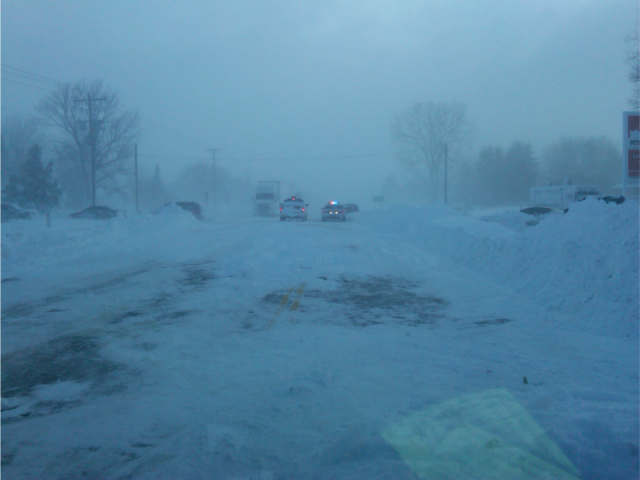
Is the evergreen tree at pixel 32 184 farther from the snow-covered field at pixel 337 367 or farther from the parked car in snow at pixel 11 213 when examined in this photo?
the snow-covered field at pixel 337 367

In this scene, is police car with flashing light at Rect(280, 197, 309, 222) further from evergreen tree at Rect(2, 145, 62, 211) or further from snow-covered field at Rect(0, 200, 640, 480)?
evergreen tree at Rect(2, 145, 62, 211)

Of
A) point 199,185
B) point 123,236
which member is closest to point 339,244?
point 123,236

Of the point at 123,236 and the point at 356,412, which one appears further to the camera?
the point at 123,236

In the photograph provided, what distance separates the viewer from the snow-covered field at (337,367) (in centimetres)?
409

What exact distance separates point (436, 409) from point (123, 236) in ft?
68.3

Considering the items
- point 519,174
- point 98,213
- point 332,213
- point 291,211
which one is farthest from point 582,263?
point 519,174

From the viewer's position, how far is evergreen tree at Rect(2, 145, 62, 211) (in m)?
56.2

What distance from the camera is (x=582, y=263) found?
10039mm

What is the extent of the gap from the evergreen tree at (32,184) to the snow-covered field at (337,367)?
4828 centimetres

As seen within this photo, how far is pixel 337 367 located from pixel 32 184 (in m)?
59.2

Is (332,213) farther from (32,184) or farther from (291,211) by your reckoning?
(32,184)

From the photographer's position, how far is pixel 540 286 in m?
10.7

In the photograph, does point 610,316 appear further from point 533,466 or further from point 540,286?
point 533,466

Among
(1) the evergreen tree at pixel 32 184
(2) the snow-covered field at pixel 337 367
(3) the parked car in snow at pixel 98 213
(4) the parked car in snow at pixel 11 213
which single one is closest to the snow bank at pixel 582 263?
(2) the snow-covered field at pixel 337 367
